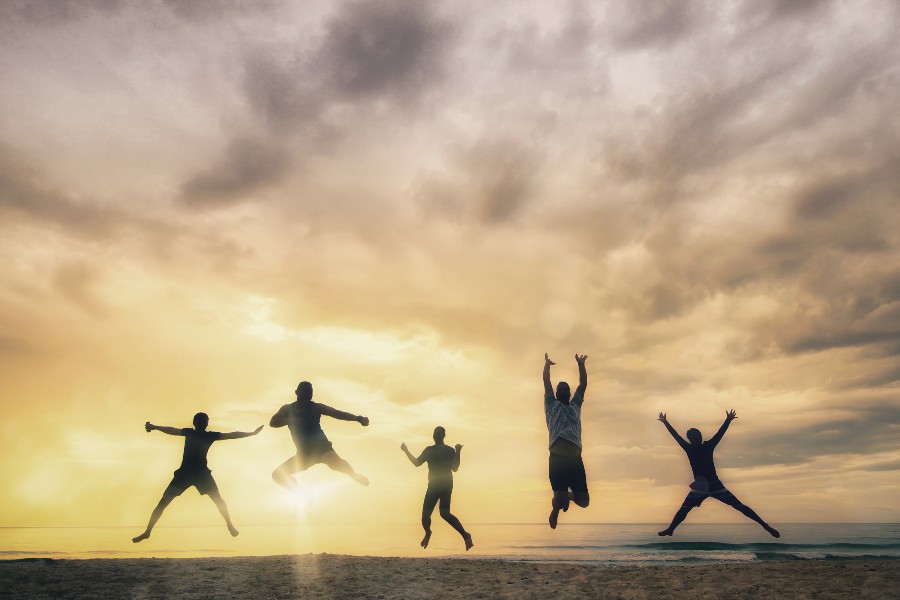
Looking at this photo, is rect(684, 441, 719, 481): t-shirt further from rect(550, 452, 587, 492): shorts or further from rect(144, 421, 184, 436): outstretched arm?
rect(144, 421, 184, 436): outstretched arm

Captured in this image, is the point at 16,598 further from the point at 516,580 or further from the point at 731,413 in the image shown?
the point at 731,413

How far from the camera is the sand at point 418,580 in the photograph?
379 inches

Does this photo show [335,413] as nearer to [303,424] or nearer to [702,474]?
[303,424]

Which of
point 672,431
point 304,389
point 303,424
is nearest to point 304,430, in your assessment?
point 303,424

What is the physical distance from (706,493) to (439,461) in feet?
17.6

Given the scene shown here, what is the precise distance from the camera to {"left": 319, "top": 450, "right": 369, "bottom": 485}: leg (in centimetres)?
984

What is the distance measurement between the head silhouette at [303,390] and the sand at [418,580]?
→ 11.6ft

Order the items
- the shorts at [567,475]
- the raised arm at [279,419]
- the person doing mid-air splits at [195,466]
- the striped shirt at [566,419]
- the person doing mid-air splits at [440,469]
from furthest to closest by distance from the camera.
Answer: the person doing mid-air splits at [440,469], the person doing mid-air splits at [195,466], the raised arm at [279,419], the shorts at [567,475], the striped shirt at [566,419]

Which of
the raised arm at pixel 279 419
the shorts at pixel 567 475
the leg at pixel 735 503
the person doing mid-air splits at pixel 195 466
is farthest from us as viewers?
the person doing mid-air splits at pixel 195 466

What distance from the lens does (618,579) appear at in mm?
11078

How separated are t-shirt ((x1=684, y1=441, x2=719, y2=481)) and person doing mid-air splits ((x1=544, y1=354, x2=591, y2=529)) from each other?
306 centimetres

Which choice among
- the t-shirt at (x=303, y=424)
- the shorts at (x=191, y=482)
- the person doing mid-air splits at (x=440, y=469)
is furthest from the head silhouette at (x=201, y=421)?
the person doing mid-air splits at (x=440, y=469)

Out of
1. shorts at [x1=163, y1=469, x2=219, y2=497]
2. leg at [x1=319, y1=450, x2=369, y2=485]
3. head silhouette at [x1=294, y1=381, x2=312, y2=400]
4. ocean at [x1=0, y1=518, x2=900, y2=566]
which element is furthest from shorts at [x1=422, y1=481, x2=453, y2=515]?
ocean at [x1=0, y1=518, x2=900, y2=566]

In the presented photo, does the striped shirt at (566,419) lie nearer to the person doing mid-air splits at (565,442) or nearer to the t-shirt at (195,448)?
the person doing mid-air splits at (565,442)
